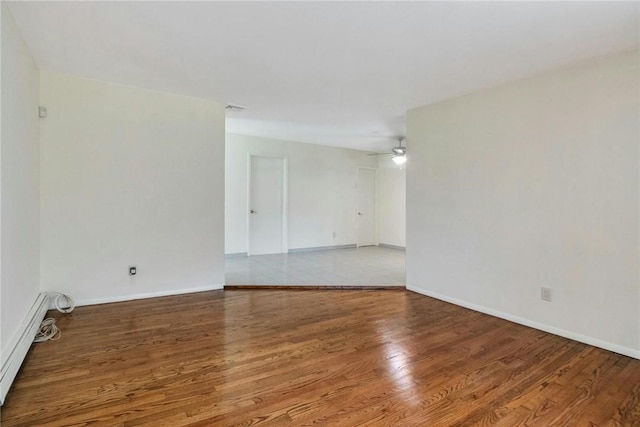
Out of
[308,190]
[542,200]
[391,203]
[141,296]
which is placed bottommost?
[141,296]

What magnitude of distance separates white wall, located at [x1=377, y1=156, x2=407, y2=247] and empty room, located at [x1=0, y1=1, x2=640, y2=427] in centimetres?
301

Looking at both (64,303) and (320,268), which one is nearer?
(64,303)

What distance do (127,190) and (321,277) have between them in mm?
2699

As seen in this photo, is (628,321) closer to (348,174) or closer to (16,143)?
(16,143)

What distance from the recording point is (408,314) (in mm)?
3410

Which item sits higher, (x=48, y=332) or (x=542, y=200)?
(x=542, y=200)

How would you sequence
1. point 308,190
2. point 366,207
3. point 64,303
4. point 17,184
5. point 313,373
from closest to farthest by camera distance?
1. point 313,373
2. point 17,184
3. point 64,303
4. point 308,190
5. point 366,207

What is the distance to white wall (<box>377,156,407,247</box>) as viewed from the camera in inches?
305

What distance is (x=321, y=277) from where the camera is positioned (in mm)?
4887

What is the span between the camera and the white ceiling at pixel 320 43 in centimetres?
209

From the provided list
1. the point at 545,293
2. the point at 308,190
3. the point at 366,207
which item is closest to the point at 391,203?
the point at 366,207

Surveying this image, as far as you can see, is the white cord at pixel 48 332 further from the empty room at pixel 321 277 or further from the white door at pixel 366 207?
the white door at pixel 366 207

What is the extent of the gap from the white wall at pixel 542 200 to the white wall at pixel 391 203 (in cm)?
361

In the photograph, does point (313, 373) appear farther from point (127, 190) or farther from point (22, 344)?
point (127, 190)
